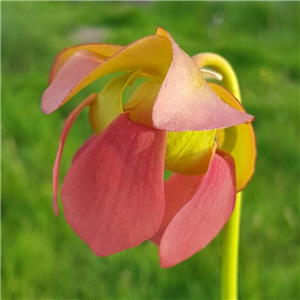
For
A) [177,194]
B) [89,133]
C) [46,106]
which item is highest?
[46,106]

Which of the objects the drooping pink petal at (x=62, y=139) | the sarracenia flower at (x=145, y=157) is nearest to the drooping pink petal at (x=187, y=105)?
the sarracenia flower at (x=145, y=157)

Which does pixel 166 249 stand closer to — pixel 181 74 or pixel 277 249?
pixel 181 74

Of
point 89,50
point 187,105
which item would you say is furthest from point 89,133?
point 187,105

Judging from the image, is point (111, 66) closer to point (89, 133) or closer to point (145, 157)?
point (145, 157)

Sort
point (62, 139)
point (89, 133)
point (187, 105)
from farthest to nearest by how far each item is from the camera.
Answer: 1. point (89, 133)
2. point (62, 139)
3. point (187, 105)

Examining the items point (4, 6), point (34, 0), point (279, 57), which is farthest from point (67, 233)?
point (34, 0)

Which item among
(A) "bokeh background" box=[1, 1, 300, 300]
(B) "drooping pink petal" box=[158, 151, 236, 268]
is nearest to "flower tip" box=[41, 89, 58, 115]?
(B) "drooping pink petal" box=[158, 151, 236, 268]

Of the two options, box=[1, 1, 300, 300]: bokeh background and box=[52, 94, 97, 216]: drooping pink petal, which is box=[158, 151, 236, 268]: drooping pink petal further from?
box=[1, 1, 300, 300]: bokeh background

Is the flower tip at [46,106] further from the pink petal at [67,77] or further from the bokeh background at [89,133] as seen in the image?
the bokeh background at [89,133]
